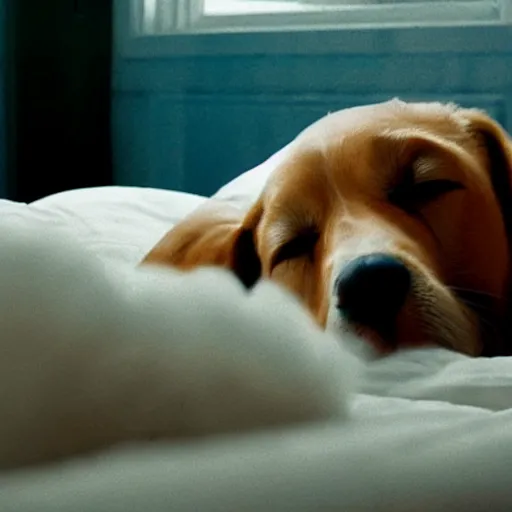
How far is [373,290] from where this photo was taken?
2.24 feet

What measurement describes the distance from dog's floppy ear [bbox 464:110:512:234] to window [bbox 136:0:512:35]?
667mm

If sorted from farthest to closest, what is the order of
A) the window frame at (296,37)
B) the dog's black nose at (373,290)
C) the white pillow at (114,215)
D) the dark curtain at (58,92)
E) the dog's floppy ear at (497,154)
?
the dark curtain at (58,92) < the window frame at (296,37) < the white pillow at (114,215) < the dog's floppy ear at (497,154) < the dog's black nose at (373,290)

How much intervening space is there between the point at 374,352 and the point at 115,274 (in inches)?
10.5

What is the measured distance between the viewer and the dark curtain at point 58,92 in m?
1.93

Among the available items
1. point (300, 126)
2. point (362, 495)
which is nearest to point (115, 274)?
point (362, 495)

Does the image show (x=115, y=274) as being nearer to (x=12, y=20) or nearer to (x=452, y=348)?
(x=452, y=348)

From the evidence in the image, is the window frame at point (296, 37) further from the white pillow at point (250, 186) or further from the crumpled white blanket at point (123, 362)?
the crumpled white blanket at point (123, 362)

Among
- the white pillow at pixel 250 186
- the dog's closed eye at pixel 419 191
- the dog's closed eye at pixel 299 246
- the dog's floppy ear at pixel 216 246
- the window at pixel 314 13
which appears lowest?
the dog's floppy ear at pixel 216 246

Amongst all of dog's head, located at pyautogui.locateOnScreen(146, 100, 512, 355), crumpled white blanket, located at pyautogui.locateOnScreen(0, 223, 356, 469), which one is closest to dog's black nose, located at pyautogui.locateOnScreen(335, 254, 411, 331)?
dog's head, located at pyautogui.locateOnScreen(146, 100, 512, 355)

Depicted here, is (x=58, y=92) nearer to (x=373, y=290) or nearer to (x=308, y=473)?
(x=373, y=290)

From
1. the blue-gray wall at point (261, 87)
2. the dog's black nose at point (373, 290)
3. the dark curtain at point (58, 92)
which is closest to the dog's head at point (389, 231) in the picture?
the dog's black nose at point (373, 290)

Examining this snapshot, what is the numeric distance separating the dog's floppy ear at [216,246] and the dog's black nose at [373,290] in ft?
0.46

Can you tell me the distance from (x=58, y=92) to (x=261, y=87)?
0.53 metres

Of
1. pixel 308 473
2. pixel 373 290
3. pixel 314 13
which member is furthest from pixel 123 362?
pixel 314 13
